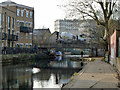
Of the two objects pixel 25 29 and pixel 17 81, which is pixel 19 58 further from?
pixel 17 81

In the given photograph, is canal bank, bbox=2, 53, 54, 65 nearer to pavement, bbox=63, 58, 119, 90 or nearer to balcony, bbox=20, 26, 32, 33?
balcony, bbox=20, 26, 32, 33

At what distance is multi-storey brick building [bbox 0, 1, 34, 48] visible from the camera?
47406mm

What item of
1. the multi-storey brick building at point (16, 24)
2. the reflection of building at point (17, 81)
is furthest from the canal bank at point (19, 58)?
the reflection of building at point (17, 81)

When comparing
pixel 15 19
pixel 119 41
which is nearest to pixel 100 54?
pixel 15 19

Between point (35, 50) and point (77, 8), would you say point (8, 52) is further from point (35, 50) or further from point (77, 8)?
point (77, 8)

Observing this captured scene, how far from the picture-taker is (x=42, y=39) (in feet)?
275

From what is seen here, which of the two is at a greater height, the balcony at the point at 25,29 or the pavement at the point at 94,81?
the balcony at the point at 25,29

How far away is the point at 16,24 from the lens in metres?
55.2

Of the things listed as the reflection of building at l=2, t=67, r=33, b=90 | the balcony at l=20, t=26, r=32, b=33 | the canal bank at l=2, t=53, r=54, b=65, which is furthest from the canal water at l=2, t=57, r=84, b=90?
the balcony at l=20, t=26, r=32, b=33

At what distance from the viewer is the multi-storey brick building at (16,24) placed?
156 feet

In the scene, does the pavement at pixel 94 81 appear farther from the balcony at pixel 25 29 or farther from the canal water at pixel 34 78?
the balcony at pixel 25 29

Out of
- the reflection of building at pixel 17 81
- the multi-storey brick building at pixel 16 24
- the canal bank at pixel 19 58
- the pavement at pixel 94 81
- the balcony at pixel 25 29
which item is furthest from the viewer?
the balcony at pixel 25 29

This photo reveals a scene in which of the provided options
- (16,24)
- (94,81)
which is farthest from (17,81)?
(16,24)

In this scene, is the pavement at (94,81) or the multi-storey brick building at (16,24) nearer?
the pavement at (94,81)
